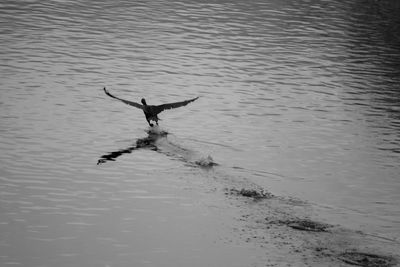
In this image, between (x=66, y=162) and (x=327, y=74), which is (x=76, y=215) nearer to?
(x=66, y=162)

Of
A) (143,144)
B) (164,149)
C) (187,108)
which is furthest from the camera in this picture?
(187,108)

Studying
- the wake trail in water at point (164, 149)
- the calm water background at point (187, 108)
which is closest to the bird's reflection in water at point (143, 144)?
the wake trail in water at point (164, 149)

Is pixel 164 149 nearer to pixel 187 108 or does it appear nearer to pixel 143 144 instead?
pixel 143 144

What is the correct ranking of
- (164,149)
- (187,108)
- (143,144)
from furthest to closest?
(187,108) → (143,144) → (164,149)

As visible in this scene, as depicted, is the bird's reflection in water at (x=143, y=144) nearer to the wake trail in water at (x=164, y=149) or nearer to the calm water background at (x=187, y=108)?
the wake trail in water at (x=164, y=149)

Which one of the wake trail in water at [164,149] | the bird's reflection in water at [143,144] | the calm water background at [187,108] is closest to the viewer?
the calm water background at [187,108]

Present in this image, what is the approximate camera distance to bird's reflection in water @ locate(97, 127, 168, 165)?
41.4m

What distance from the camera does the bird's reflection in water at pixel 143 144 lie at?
4141 centimetres

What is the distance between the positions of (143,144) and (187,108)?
360 inches

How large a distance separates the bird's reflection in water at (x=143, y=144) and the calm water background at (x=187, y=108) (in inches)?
21.9

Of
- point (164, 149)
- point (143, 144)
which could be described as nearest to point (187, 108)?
point (143, 144)

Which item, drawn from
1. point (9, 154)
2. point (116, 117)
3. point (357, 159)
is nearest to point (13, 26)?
point (116, 117)

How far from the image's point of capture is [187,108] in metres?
52.4

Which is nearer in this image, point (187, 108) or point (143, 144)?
point (143, 144)
